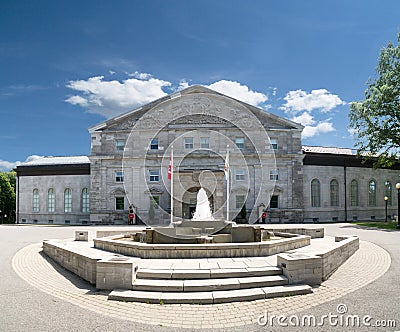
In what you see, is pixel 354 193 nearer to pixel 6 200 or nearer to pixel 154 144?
pixel 154 144

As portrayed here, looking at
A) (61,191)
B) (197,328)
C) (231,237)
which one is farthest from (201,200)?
(61,191)

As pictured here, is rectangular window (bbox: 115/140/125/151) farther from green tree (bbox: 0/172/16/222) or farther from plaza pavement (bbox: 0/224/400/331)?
green tree (bbox: 0/172/16/222)

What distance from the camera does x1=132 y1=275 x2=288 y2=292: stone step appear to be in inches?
363

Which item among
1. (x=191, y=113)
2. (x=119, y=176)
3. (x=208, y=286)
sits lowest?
(x=208, y=286)

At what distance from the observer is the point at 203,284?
30.6ft

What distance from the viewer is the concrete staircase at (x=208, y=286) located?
8.74 m

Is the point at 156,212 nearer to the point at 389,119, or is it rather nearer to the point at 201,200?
the point at 201,200

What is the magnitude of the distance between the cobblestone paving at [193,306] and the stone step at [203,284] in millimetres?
763

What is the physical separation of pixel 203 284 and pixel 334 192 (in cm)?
3810

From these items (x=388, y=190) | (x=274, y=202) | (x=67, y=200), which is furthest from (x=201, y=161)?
(x=388, y=190)

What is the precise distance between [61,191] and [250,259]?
37.6 m

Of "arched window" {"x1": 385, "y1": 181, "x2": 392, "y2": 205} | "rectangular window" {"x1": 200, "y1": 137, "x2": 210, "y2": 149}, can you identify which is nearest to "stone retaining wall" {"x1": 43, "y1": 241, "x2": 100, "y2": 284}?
"rectangular window" {"x1": 200, "y1": 137, "x2": 210, "y2": 149}

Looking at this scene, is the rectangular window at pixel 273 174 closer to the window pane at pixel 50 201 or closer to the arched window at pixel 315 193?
the arched window at pixel 315 193

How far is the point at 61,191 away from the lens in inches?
1724
